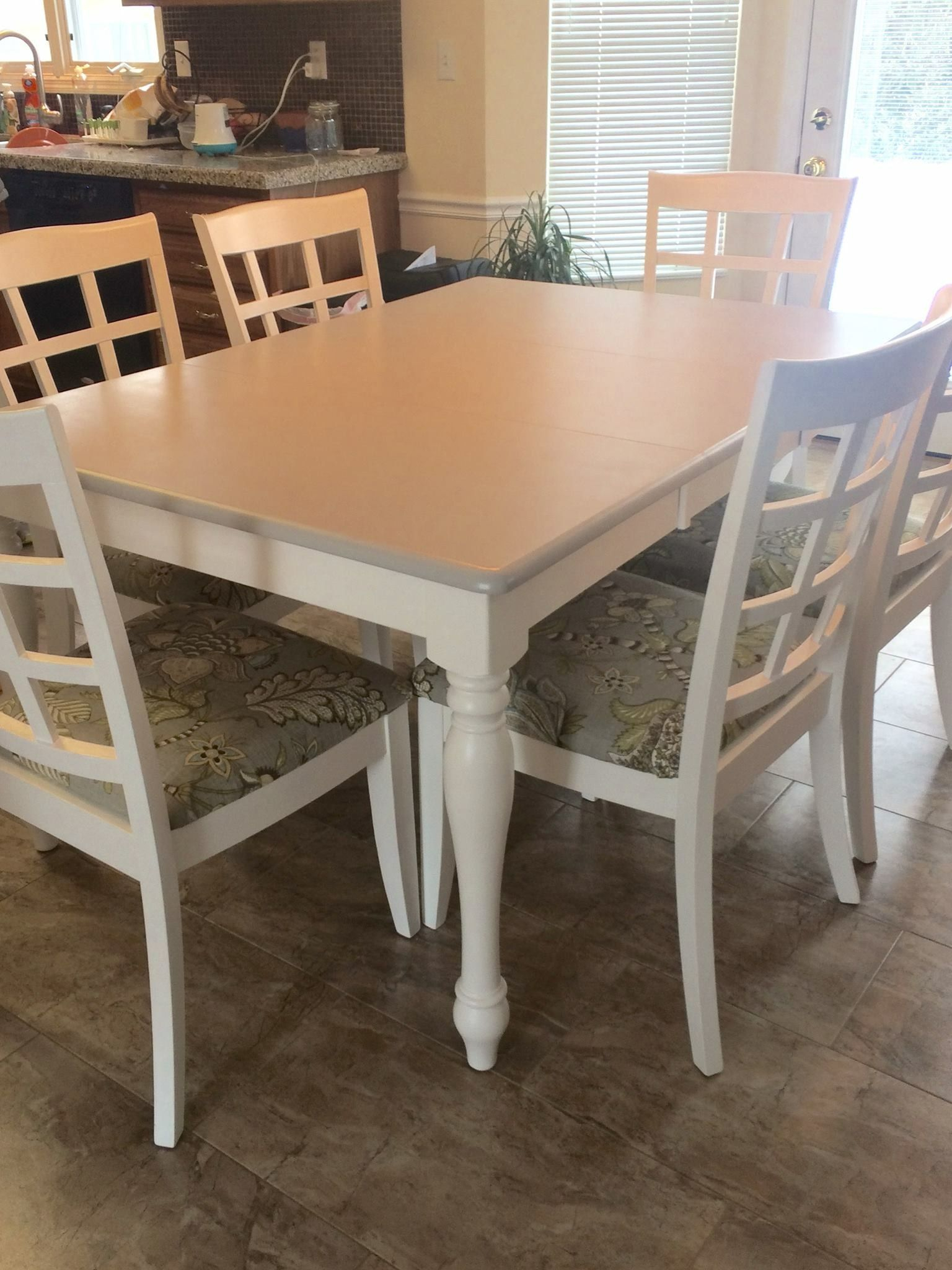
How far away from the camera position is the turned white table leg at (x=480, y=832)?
4.21 feet

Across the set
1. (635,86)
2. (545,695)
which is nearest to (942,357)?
(545,695)

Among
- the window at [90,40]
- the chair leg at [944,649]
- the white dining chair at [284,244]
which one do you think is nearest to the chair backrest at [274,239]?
the white dining chair at [284,244]

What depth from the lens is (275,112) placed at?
388cm

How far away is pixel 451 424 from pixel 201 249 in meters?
2.34

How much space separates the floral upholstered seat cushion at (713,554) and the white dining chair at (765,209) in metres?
0.36

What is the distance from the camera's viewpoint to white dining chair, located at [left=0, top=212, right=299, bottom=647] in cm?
190

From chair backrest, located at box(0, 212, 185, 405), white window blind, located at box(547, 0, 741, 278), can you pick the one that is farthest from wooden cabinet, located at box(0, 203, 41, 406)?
chair backrest, located at box(0, 212, 185, 405)

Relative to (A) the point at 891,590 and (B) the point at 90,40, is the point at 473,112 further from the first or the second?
(A) the point at 891,590

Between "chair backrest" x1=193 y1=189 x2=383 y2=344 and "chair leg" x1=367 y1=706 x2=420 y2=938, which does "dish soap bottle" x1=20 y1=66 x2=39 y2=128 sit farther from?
"chair leg" x1=367 y1=706 x2=420 y2=938

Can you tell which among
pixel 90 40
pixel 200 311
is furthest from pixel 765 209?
pixel 90 40

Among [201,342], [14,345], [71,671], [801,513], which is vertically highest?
[801,513]

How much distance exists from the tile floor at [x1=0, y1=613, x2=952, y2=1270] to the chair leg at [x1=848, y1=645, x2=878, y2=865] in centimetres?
7

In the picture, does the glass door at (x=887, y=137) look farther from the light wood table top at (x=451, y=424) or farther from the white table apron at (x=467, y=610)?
the white table apron at (x=467, y=610)

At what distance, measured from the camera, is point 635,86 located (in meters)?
3.63
